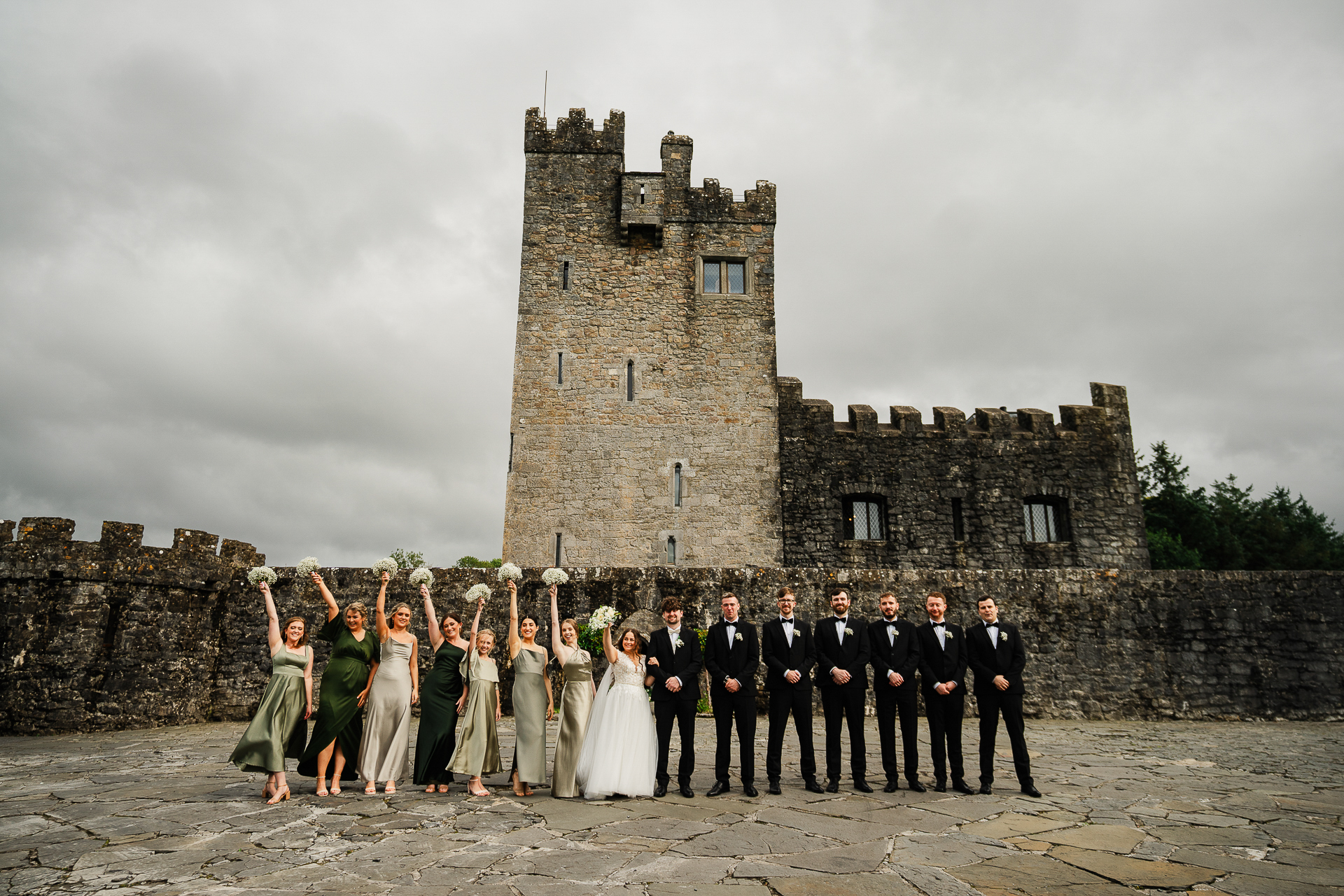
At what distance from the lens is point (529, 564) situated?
16406 millimetres

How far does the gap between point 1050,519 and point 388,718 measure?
1629 centimetres

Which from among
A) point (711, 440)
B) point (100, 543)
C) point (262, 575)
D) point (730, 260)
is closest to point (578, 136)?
point (730, 260)

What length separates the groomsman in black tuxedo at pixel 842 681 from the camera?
20.7 ft

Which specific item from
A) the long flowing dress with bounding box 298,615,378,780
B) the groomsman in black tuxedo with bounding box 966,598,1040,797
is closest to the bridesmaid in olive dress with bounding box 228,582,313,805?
the long flowing dress with bounding box 298,615,378,780

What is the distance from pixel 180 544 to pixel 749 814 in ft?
31.7

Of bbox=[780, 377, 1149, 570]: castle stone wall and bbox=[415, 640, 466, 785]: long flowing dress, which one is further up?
bbox=[780, 377, 1149, 570]: castle stone wall

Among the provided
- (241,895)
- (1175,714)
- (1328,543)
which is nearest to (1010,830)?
Answer: (241,895)

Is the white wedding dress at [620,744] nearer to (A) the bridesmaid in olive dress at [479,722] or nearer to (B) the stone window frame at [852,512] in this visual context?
(A) the bridesmaid in olive dress at [479,722]

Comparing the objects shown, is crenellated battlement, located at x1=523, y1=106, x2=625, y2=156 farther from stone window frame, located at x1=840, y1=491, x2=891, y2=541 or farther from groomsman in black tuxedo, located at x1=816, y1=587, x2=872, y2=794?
groomsman in black tuxedo, located at x1=816, y1=587, x2=872, y2=794

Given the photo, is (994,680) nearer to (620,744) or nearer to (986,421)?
(620,744)

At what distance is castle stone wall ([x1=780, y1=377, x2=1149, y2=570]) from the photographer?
1712 cm

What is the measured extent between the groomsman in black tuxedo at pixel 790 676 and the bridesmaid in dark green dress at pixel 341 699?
3493 mm

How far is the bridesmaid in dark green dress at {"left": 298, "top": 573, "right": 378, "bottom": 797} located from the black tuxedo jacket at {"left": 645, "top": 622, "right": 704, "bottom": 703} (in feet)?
8.10

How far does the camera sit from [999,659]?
21.4 ft
